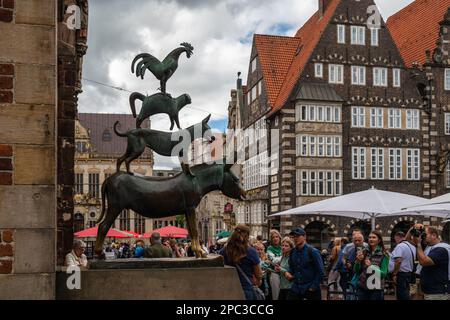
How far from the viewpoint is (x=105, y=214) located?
18.9ft

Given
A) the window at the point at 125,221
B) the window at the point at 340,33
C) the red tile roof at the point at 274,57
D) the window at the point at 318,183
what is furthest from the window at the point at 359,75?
the window at the point at 125,221

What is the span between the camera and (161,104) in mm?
5773

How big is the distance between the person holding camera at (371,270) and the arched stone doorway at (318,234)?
27.1 metres

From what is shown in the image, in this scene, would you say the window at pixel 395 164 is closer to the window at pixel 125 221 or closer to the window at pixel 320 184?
the window at pixel 320 184

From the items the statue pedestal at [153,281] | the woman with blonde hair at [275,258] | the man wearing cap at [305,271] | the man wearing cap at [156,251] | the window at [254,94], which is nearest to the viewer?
the statue pedestal at [153,281]

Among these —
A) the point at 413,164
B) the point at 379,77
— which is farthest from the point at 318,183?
the point at 379,77

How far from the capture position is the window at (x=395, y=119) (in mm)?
36812

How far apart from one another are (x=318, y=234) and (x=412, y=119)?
7.98m

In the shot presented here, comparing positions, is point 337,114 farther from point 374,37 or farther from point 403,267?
point 403,267

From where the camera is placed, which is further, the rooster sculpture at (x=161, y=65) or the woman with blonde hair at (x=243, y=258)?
the woman with blonde hair at (x=243, y=258)

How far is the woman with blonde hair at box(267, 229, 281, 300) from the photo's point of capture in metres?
10.1

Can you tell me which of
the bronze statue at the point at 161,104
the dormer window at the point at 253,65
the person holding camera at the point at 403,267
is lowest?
the person holding camera at the point at 403,267

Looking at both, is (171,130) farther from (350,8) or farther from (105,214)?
(350,8)
